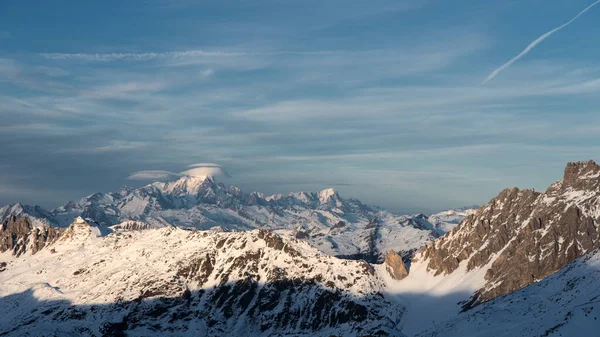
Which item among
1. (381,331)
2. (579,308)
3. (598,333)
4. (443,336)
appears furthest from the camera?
(381,331)

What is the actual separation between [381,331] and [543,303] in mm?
49254

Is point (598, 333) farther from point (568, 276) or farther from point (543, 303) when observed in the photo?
point (568, 276)

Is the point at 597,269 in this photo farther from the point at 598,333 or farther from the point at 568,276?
the point at 598,333

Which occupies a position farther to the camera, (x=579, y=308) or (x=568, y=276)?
(x=568, y=276)

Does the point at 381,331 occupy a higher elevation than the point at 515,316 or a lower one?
lower

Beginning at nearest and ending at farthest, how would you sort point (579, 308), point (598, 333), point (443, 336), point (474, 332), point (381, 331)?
point (598, 333), point (579, 308), point (474, 332), point (443, 336), point (381, 331)

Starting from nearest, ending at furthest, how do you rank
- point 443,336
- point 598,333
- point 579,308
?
point 598,333 < point 579,308 < point 443,336

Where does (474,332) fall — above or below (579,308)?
below

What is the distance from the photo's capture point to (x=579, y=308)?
120625mm

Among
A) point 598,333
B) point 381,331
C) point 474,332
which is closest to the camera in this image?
point 598,333

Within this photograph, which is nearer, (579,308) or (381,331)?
(579,308)

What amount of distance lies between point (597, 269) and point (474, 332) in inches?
1300

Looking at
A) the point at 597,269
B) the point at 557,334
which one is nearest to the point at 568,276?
the point at 597,269

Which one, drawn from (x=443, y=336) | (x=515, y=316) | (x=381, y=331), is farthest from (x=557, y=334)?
(x=381, y=331)
